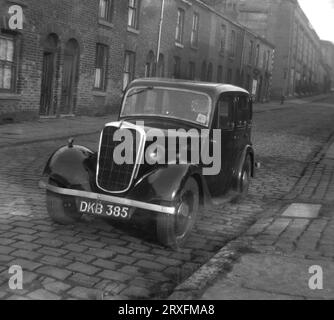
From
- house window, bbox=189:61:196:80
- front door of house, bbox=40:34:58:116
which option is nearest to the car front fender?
front door of house, bbox=40:34:58:116

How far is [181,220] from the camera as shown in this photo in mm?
5184

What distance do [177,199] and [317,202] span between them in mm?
3424

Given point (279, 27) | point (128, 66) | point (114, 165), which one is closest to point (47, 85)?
point (128, 66)

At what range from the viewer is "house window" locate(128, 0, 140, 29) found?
72.3 ft

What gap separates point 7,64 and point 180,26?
1430cm

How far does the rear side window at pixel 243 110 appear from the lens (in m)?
7.06

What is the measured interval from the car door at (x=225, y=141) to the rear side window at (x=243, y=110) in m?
0.32

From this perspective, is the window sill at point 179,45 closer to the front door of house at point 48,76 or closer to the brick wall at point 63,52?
the brick wall at point 63,52

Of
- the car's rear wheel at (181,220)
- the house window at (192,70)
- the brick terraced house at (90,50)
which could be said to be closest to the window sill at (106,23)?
the brick terraced house at (90,50)

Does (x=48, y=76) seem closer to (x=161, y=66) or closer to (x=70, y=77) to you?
(x=70, y=77)

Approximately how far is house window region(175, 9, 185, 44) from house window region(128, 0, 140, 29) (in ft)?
16.3

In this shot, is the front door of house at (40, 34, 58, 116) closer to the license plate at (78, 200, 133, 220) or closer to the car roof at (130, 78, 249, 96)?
the car roof at (130, 78, 249, 96)

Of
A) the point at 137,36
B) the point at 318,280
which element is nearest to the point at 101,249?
the point at 318,280

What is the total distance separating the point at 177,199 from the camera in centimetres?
488
